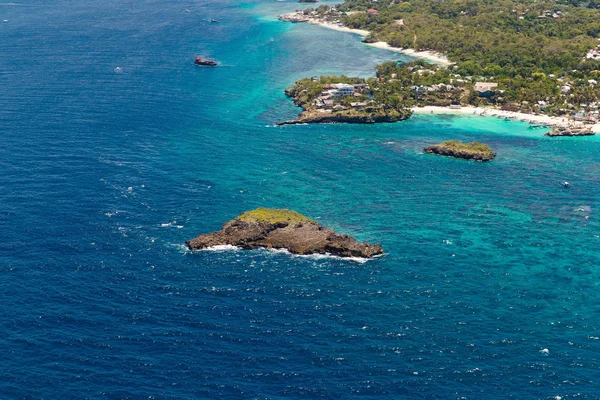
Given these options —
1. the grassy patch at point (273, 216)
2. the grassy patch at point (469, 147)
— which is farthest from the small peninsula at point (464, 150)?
the grassy patch at point (273, 216)

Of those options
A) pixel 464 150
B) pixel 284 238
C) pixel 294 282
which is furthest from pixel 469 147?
pixel 294 282

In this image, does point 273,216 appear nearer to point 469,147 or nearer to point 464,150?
point 464,150

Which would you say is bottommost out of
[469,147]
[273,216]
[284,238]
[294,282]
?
[294,282]

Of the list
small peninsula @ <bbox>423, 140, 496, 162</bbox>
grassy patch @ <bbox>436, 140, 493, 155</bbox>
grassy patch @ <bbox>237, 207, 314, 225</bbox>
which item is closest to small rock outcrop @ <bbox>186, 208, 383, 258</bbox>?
grassy patch @ <bbox>237, 207, 314, 225</bbox>

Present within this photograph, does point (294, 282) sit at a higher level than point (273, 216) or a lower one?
lower

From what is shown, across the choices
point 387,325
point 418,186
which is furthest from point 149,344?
point 418,186
